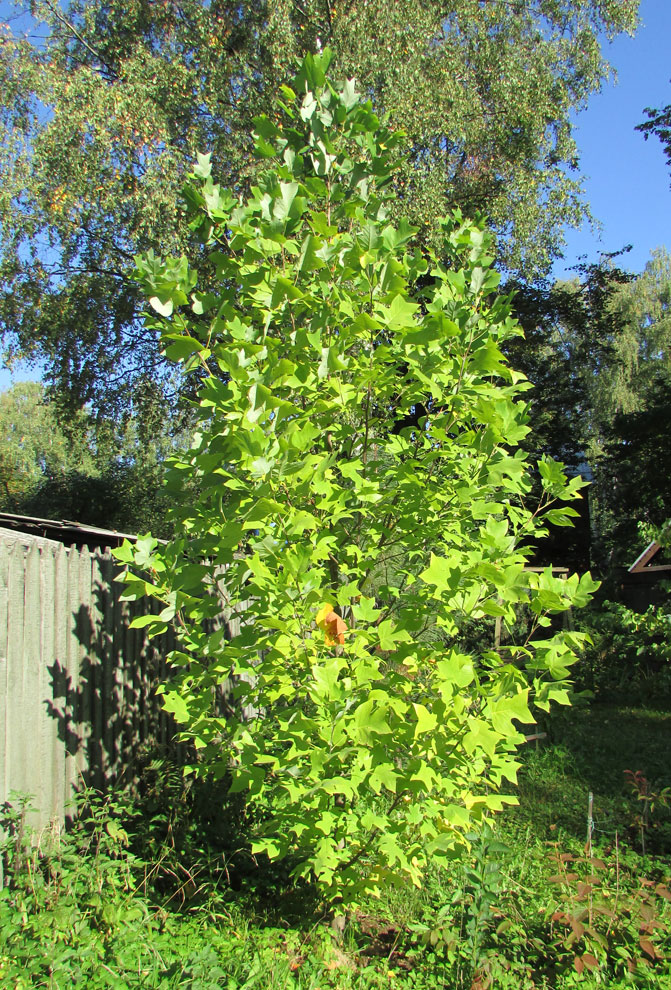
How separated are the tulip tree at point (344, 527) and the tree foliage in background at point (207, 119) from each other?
741 centimetres

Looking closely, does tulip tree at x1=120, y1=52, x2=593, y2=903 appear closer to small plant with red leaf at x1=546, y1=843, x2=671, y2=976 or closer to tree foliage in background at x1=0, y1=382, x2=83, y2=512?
small plant with red leaf at x1=546, y1=843, x2=671, y2=976

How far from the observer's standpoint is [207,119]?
10625 millimetres

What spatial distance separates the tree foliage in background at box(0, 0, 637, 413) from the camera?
32.1 feet

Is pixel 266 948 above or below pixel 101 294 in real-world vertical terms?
below

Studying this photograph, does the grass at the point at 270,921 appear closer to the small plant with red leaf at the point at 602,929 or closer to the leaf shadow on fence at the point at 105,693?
the small plant with red leaf at the point at 602,929

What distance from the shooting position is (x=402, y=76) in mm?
9680

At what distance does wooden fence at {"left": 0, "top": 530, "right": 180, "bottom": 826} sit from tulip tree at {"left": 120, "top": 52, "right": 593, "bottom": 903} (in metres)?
1.10

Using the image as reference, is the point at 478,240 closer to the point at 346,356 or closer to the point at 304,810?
the point at 346,356

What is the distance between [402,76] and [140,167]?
3821mm

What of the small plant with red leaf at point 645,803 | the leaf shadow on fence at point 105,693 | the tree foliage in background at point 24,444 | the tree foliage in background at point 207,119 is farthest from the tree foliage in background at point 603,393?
the tree foliage in background at point 24,444

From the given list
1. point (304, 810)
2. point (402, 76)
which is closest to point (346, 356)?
point (304, 810)

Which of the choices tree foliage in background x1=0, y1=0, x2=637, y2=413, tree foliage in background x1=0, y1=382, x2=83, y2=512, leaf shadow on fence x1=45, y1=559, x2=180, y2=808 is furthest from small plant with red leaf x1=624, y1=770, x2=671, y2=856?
tree foliage in background x1=0, y1=382, x2=83, y2=512

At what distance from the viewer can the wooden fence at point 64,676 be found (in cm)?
339

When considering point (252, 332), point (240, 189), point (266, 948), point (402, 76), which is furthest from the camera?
point (240, 189)
